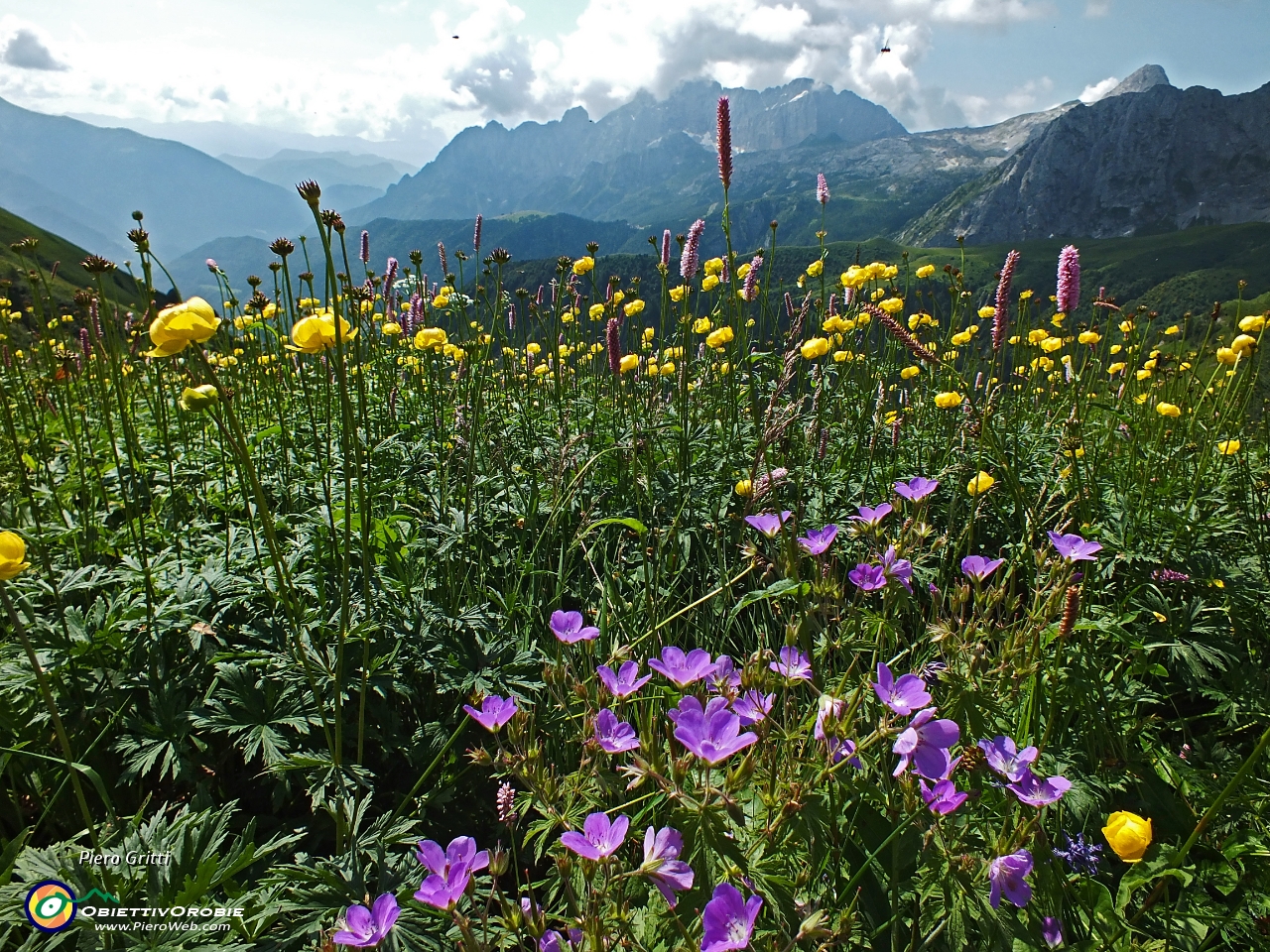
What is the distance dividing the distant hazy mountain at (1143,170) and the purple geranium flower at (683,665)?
17442 centimetres

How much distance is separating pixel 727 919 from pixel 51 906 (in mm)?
1471

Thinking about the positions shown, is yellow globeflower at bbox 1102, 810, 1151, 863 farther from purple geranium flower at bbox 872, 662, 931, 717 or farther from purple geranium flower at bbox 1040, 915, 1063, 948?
purple geranium flower at bbox 872, 662, 931, 717

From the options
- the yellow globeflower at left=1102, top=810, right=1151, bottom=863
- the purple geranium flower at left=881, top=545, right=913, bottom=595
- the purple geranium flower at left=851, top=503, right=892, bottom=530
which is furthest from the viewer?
the purple geranium flower at left=851, top=503, right=892, bottom=530

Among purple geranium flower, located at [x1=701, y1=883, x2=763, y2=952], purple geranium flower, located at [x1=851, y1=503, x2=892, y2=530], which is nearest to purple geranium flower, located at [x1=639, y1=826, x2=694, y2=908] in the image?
purple geranium flower, located at [x1=701, y1=883, x2=763, y2=952]

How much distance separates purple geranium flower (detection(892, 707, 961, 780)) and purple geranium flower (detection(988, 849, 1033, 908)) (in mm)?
175

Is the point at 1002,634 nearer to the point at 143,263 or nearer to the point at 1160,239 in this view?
the point at 143,263

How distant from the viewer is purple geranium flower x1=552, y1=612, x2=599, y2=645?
1.57 metres

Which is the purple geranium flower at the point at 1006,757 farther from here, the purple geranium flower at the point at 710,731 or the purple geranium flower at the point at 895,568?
the purple geranium flower at the point at 710,731

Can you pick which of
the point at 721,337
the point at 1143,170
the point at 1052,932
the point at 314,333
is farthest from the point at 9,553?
the point at 1143,170

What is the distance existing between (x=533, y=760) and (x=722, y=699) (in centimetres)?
37

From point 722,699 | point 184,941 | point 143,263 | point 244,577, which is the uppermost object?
point 143,263

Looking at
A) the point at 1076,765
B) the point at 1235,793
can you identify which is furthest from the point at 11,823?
the point at 1235,793

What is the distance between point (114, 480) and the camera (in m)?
3.24

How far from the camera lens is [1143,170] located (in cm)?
16062
